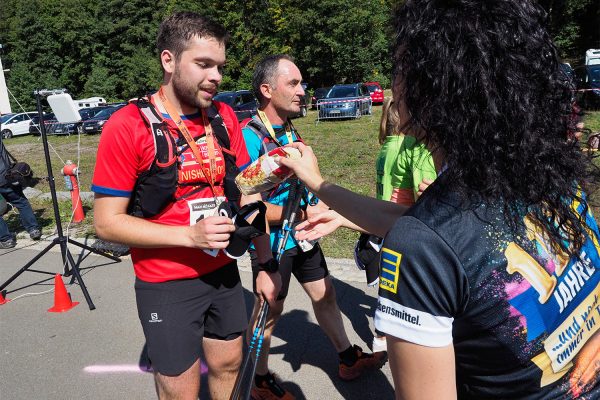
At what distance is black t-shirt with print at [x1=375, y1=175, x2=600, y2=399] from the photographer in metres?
0.96

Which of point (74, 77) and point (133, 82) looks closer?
point (133, 82)

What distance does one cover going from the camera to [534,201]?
1059mm

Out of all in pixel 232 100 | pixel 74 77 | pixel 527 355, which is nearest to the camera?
pixel 527 355

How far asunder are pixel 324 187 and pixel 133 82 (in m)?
47.6

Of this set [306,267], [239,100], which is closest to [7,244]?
[306,267]

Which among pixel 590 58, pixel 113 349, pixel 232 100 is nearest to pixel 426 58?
pixel 113 349

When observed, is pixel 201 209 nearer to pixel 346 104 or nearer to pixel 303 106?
pixel 303 106

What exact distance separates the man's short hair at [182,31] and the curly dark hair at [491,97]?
141 centimetres

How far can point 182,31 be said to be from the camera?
7.25ft

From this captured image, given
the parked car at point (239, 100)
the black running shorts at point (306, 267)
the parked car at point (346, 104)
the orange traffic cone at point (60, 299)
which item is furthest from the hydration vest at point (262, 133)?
the parked car at point (239, 100)

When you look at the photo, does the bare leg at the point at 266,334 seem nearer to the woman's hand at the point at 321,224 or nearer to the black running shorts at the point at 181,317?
the black running shorts at the point at 181,317

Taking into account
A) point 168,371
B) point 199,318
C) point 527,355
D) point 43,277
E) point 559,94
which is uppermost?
point 559,94

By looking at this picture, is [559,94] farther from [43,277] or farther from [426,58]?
[43,277]

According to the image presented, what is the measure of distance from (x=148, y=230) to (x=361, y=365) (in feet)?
6.55
